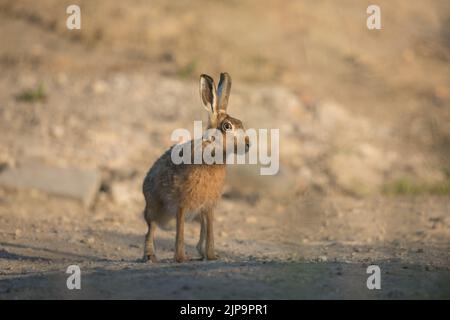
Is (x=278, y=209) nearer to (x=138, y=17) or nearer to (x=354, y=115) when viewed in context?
(x=354, y=115)

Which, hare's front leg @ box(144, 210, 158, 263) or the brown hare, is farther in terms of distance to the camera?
hare's front leg @ box(144, 210, 158, 263)

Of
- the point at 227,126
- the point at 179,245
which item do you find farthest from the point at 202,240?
the point at 227,126

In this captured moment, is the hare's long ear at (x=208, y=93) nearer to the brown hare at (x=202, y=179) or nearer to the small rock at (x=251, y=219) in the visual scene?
the brown hare at (x=202, y=179)

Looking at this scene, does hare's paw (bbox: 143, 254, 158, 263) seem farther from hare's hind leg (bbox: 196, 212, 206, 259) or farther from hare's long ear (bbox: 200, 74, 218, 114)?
hare's long ear (bbox: 200, 74, 218, 114)

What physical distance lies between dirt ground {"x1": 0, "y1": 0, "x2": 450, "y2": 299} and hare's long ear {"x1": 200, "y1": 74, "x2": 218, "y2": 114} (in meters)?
1.35

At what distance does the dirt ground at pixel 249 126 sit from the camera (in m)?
6.48

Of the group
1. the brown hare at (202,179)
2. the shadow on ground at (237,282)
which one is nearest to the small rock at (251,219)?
the brown hare at (202,179)

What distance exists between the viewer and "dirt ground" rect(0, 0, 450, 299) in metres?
6.48

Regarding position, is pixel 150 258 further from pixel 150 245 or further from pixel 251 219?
pixel 251 219

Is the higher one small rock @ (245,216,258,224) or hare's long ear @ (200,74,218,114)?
hare's long ear @ (200,74,218,114)

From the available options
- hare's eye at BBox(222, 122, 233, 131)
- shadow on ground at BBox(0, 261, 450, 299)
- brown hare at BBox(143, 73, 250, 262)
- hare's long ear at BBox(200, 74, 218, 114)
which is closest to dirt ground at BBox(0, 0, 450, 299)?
shadow on ground at BBox(0, 261, 450, 299)

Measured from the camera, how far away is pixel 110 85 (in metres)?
13.8

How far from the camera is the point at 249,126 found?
1280 cm

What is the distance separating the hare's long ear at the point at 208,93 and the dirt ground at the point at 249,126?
4.43 feet
